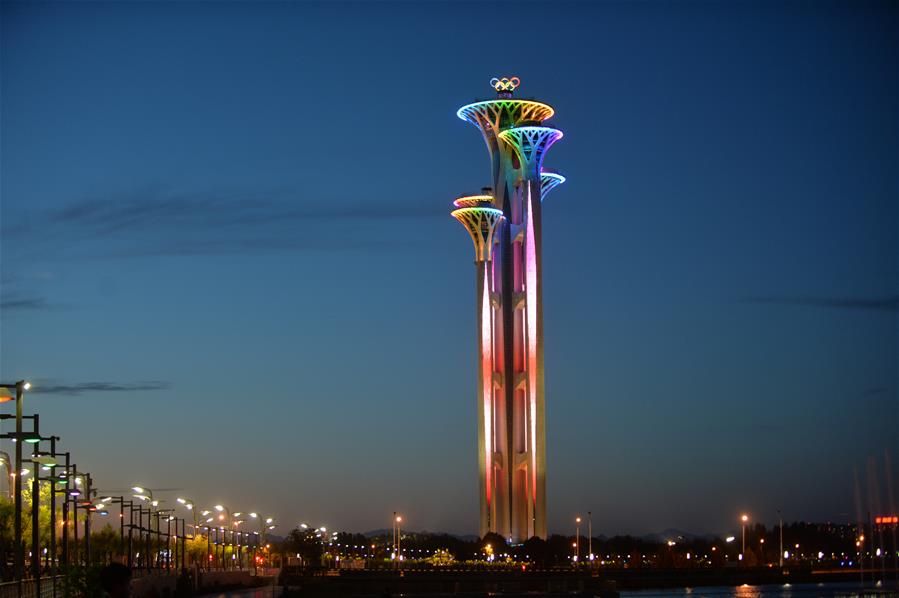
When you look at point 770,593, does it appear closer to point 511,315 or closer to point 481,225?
point 511,315

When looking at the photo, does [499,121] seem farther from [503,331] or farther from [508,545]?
[508,545]

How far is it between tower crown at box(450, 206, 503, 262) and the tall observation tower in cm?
7

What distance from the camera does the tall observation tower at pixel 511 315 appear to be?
9675cm

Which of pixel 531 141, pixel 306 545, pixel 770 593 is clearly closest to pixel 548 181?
pixel 531 141

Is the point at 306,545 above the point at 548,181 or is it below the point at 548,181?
below

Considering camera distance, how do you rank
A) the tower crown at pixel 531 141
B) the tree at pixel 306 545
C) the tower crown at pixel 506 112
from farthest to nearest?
the tree at pixel 306 545 → the tower crown at pixel 506 112 → the tower crown at pixel 531 141

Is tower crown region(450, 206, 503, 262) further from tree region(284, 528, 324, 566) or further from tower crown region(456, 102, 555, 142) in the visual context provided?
tree region(284, 528, 324, 566)

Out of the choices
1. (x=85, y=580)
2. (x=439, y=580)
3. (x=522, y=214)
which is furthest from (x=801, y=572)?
(x=85, y=580)

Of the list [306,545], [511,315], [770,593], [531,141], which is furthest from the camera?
[306,545]

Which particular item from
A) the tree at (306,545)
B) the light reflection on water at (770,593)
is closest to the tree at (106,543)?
the tree at (306,545)

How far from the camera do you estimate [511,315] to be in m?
99.2

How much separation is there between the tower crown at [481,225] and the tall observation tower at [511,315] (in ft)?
0.23

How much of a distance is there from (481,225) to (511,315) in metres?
6.72

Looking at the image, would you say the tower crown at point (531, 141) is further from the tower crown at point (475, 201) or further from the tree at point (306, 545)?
the tree at point (306, 545)
